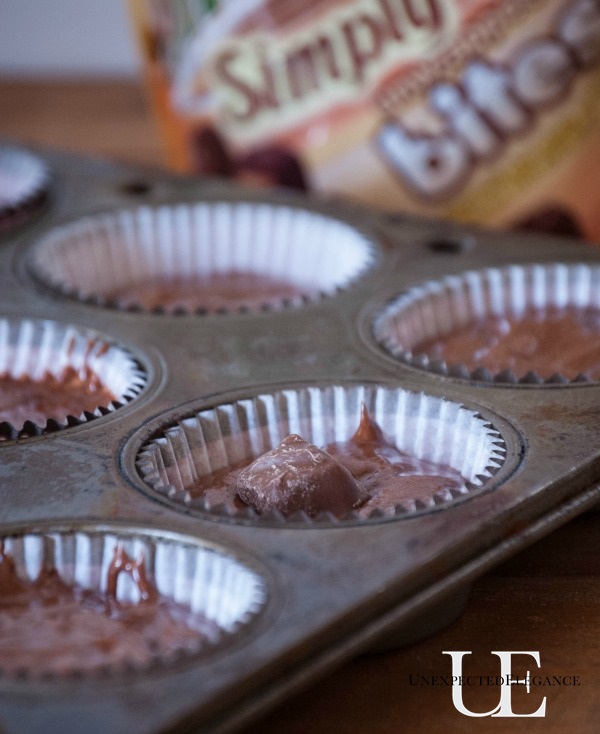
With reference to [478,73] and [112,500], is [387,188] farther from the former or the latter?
[112,500]

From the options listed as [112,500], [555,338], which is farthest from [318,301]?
[112,500]

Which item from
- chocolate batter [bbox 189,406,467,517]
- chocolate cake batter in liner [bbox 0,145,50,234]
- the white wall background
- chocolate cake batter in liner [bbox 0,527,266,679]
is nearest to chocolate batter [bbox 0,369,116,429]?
chocolate batter [bbox 189,406,467,517]

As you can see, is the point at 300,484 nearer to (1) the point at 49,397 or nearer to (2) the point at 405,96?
(1) the point at 49,397

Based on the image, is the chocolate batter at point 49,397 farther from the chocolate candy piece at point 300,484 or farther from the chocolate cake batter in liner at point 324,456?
the chocolate candy piece at point 300,484

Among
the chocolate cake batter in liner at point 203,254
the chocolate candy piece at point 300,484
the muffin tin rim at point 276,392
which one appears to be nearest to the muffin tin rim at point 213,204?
the chocolate cake batter in liner at point 203,254

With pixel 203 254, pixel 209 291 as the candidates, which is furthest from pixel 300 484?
pixel 203 254

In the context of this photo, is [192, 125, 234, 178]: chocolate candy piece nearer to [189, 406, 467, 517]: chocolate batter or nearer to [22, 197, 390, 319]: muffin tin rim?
[22, 197, 390, 319]: muffin tin rim
